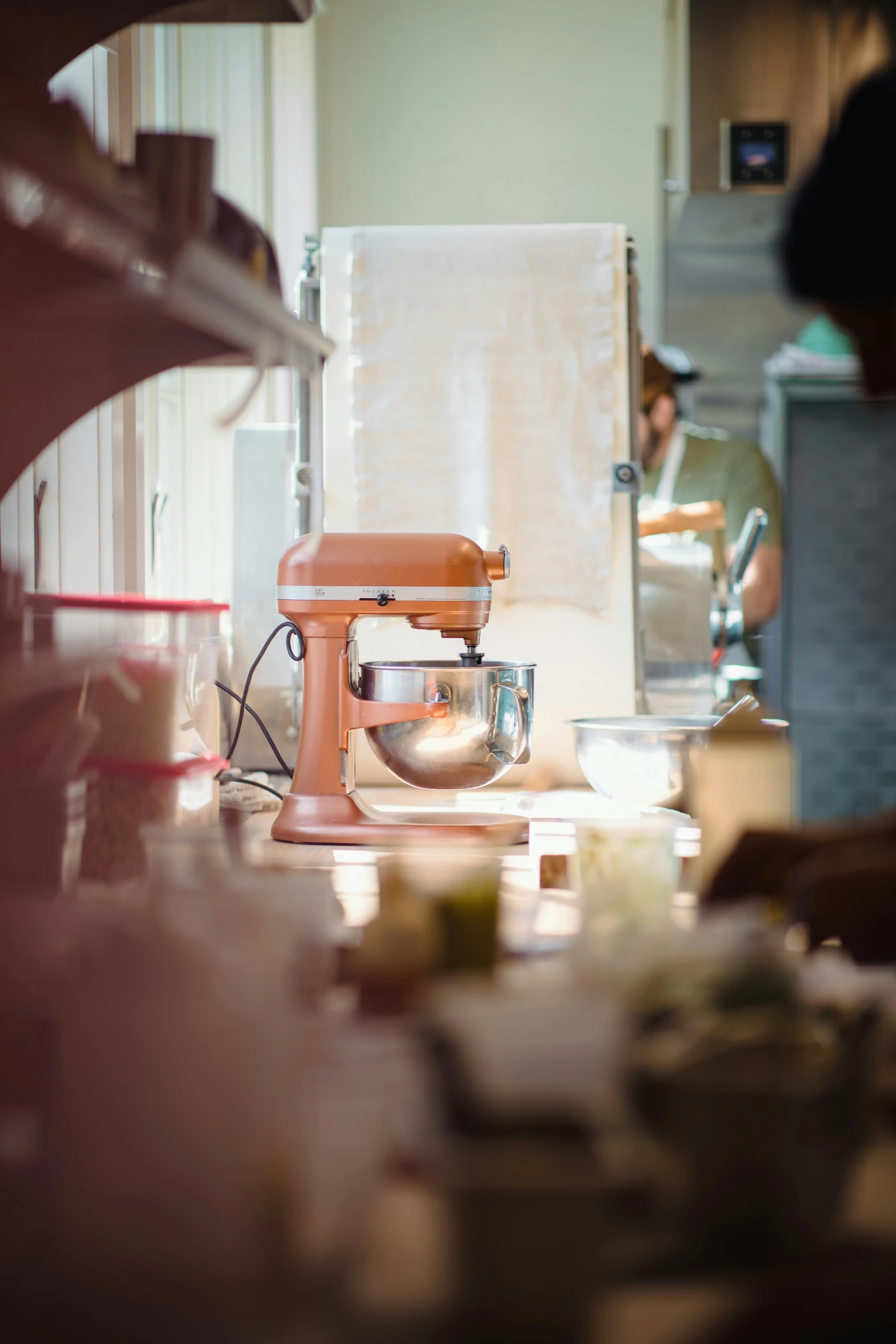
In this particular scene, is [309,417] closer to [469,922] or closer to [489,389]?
[489,389]

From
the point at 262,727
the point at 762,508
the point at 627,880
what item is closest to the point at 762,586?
the point at 762,508

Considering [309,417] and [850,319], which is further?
[309,417]

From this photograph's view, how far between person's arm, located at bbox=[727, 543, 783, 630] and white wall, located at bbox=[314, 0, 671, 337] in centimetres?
14

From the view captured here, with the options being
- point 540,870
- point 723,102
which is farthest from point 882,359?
point 540,870

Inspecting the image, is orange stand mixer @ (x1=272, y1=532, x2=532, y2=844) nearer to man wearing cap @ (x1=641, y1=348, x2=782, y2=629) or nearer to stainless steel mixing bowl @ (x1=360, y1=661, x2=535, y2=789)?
stainless steel mixing bowl @ (x1=360, y1=661, x2=535, y2=789)

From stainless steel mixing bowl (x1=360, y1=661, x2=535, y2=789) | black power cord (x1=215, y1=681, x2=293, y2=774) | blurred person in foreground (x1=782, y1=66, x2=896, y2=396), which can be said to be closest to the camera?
blurred person in foreground (x1=782, y1=66, x2=896, y2=396)

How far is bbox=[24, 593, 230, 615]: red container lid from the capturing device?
20.6 inches

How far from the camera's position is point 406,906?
47 cm

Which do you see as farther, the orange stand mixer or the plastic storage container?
the orange stand mixer

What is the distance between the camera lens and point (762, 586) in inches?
21.6

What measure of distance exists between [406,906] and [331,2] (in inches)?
16.5

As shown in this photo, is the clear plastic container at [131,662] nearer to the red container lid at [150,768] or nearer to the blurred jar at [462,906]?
the red container lid at [150,768]

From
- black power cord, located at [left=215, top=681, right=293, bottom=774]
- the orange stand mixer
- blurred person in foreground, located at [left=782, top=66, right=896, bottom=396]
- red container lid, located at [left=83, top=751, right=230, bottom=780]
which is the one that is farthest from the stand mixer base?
blurred person in foreground, located at [left=782, top=66, right=896, bottom=396]

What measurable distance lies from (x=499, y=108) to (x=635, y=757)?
0.46 metres
